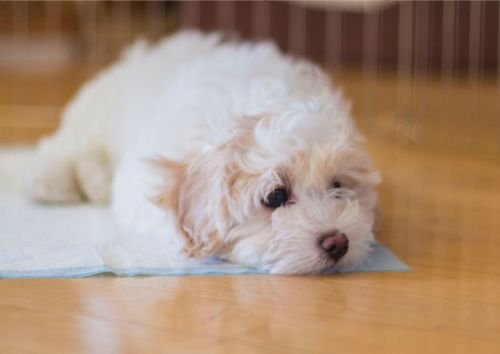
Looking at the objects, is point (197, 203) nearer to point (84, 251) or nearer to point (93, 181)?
point (84, 251)

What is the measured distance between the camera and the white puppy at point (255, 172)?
127cm

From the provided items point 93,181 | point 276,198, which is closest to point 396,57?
point 93,181

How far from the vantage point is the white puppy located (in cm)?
127

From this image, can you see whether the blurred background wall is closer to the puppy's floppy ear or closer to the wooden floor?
the wooden floor

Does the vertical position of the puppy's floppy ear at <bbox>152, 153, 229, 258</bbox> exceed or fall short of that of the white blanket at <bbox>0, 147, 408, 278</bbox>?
it exceeds it

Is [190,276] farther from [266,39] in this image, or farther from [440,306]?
[266,39]

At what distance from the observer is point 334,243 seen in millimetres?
1237

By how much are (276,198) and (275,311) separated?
251 mm

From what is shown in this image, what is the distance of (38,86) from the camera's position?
4691mm

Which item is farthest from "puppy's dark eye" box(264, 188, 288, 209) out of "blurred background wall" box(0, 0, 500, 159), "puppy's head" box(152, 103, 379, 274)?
"blurred background wall" box(0, 0, 500, 159)

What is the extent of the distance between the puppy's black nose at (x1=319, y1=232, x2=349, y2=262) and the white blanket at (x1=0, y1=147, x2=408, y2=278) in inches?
3.2

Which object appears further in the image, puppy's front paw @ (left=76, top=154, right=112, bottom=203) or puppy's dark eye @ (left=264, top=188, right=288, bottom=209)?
puppy's front paw @ (left=76, top=154, right=112, bottom=203)

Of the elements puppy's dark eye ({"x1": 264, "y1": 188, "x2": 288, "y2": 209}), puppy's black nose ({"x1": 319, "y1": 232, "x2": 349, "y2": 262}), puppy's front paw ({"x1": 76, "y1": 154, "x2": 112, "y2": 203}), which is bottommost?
puppy's front paw ({"x1": 76, "y1": 154, "x2": 112, "y2": 203})

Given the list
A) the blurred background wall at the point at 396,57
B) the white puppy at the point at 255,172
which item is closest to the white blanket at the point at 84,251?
the white puppy at the point at 255,172
